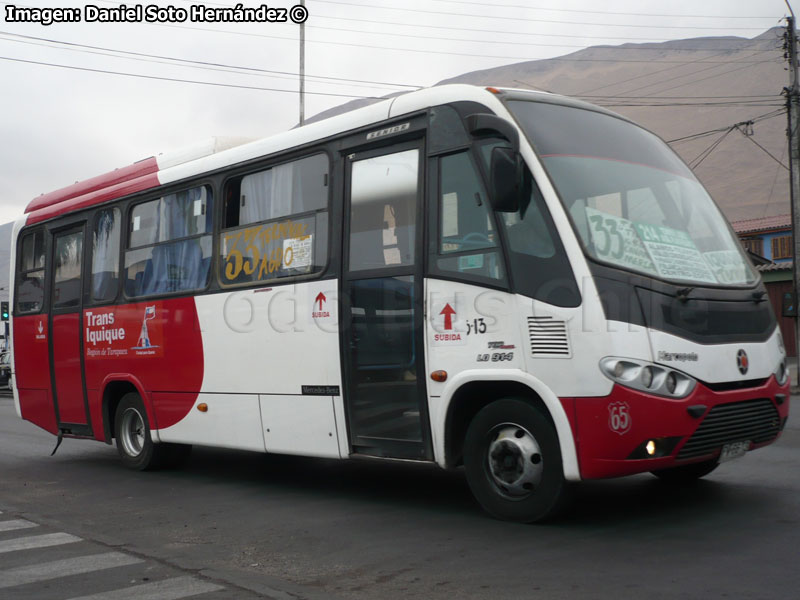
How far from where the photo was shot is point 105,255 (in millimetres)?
11234

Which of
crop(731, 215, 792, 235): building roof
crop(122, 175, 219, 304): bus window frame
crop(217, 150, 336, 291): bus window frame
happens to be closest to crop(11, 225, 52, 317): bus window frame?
crop(122, 175, 219, 304): bus window frame

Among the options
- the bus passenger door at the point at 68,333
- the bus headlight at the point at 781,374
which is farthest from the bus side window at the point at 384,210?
the bus passenger door at the point at 68,333

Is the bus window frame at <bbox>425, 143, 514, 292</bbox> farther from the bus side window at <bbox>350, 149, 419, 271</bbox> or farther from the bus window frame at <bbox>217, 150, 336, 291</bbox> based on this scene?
the bus window frame at <bbox>217, 150, 336, 291</bbox>

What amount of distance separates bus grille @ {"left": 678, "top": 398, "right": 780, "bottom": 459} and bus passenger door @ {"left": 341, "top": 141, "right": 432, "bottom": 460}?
76.3 inches

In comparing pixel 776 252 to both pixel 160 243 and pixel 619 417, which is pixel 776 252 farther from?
pixel 619 417

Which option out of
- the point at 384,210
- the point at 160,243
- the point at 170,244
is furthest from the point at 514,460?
the point at 160,243

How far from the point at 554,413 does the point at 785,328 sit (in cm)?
3169

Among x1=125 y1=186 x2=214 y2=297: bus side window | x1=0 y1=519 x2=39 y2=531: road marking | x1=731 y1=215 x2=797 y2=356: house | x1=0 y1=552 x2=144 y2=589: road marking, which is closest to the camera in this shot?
x1=0 y1=552 x2=144 y2=589: road marking

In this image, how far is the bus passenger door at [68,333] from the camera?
37.9 feet

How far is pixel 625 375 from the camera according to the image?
5922 mm

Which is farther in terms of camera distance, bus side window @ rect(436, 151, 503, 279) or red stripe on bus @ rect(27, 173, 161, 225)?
red stripe on bus @ rect(27, 173, 161, 225)

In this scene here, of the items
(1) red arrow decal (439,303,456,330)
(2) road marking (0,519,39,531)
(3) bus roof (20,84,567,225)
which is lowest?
(2) road marking (0,519,39,531)

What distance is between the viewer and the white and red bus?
6.06 metres

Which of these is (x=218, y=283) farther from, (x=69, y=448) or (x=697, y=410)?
(x=69, y=448)
